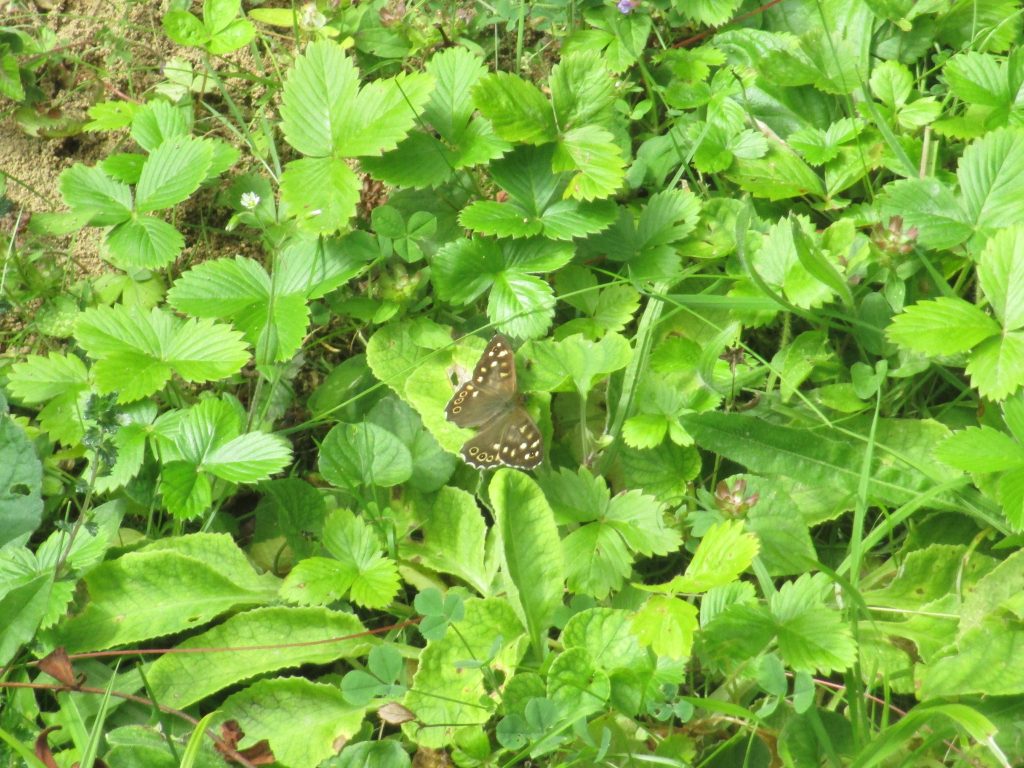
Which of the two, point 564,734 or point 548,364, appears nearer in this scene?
point 564,734

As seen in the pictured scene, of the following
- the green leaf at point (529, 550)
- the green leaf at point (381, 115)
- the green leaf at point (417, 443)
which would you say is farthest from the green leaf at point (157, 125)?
the green leaf at point (529, 550)

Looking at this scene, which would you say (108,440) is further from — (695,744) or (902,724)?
(902,724)

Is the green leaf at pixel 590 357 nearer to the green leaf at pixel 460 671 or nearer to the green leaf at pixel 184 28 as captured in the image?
the green leaf at pixel 460 671

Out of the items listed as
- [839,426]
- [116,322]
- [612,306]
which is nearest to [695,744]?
[839,426]

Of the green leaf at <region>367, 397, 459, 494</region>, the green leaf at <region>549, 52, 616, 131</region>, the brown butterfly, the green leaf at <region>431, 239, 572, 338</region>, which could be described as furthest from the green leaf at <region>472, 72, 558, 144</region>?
the green leaf at <region>367, 397, 459, 494</region>

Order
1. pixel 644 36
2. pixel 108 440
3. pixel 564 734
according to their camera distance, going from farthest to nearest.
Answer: pixel 644 36, pixel 108 440, pixel 564 734

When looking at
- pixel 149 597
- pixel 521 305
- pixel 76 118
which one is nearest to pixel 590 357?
pixel 521 305
